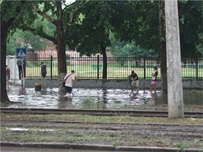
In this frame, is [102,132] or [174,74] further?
[174,74]

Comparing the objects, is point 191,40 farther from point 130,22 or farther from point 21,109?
point 21,109

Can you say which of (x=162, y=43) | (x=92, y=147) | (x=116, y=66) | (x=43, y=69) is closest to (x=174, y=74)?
(x=92, y=147)

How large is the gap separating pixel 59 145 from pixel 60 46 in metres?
19.3

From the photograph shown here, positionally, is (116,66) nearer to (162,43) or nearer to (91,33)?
(91,33)

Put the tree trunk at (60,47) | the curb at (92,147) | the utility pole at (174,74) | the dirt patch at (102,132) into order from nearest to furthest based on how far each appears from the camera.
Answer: the curb at (92,147)
the dirt patch at (102,132)
the utility pole at (174,74)
the tree trunk at (60,47)

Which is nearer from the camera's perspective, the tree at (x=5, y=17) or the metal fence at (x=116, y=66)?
the tree at (x=5, y=17)

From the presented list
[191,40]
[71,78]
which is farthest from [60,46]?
[191,40]

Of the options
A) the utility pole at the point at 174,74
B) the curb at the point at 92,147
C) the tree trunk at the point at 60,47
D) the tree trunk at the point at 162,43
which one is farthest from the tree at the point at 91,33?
the curb at the point at 92,147

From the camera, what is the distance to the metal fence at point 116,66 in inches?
1201

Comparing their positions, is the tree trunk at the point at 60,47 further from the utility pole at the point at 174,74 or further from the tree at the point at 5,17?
the utility pole at the point at 174,74

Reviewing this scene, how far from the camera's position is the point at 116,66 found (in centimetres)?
3262

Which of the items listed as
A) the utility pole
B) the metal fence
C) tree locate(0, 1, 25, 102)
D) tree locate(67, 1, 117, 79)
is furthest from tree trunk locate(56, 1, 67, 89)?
the utility pole

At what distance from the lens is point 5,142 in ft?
30.9

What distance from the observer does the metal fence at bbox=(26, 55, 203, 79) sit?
3051 cm
